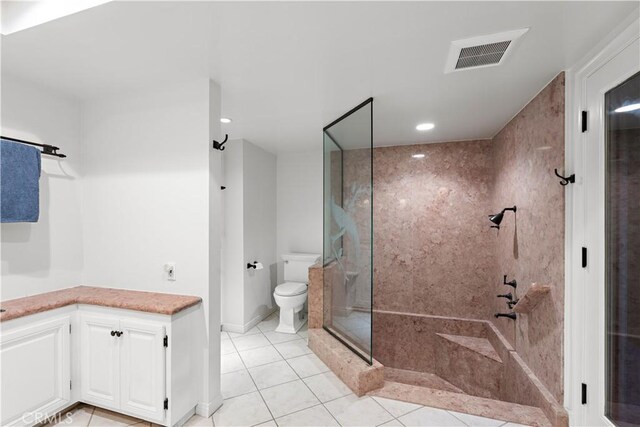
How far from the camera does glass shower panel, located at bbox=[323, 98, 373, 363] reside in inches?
98.4

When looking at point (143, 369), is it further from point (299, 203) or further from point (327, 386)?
point (299, 203)

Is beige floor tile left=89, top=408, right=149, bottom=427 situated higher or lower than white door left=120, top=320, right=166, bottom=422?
lower

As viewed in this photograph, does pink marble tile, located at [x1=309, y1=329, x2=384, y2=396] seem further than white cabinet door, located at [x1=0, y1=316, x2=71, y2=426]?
Yes

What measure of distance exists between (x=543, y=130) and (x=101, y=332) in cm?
357

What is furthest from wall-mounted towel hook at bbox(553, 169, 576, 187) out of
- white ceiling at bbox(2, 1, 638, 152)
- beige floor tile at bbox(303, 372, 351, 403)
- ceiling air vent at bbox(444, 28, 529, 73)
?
beige floor tile at bbox(303, 372, 351, 403)

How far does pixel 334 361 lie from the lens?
101 inches

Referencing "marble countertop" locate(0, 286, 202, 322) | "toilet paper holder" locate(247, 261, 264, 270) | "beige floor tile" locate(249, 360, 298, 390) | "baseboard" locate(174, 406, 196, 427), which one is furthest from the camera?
"toilet paper holder" locate(247, 261, 264, 270)

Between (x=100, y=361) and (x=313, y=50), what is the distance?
8.23 feet

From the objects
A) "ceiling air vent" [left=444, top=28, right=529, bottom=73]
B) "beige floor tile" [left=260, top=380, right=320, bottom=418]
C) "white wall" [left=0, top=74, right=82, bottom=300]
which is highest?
"ceiling air vent" [left=444, top=28, right=529, bottom=73]

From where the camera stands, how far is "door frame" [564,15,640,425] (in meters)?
1.69

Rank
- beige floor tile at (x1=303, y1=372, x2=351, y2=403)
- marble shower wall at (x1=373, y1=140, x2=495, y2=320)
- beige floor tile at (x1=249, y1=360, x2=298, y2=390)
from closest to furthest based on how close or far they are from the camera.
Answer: beige floor tile at (x1=303, y1=372, x2=351, y2=403) < beige floor tile at (x1=249, y1=360, x2=298, y2=390) < marble shower wall at (x1=373, y1=140, x2=495, y2=320)

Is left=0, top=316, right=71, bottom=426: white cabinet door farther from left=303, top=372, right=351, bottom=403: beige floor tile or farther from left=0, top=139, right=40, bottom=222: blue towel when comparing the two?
left=303, top=372, right=351, bottom=403: beige floor tile

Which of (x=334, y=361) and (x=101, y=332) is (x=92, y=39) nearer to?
(x=101, y=332)

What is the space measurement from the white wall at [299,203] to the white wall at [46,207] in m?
2.48
